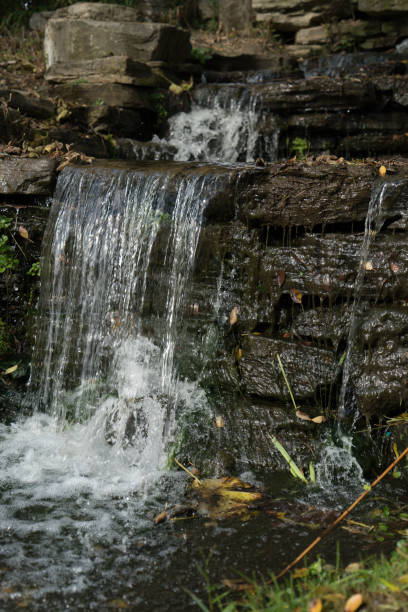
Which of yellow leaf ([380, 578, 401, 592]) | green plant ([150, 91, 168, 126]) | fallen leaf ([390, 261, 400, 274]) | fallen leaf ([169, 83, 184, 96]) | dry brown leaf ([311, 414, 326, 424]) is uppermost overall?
fallen leaf ([169, 83, 184, 96])

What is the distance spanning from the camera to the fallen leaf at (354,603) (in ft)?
7.43

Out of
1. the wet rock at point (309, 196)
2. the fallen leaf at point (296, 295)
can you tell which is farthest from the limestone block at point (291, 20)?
the fallen leaf at point (296, 295)

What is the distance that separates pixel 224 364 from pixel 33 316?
1.94m

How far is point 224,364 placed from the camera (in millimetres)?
4332

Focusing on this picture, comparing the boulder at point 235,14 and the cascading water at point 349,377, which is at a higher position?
the boulder at point 235,14

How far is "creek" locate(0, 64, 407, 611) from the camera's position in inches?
116

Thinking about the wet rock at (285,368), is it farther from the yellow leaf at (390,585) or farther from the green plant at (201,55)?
the green plant at (201,55)

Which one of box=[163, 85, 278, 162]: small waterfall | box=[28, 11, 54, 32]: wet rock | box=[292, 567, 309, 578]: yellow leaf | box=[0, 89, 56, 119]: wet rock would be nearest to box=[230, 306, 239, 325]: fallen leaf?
box=[292, 567, 309, 578]: yellow leaf

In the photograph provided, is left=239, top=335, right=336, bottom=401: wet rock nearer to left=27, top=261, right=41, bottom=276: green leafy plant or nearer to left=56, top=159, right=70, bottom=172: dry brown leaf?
left=27, top=261, right=41, bottom=276: green leafy plant

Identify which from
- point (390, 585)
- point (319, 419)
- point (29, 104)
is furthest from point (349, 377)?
point (29, 104)

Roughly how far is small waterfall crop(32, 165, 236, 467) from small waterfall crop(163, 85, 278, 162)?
7.86ft

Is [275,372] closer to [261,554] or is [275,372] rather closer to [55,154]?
[261,554]

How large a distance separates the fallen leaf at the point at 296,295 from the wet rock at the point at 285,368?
0.29 meters

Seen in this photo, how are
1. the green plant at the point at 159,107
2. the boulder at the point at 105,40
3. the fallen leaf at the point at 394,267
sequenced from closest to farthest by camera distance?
1. the fallen leaf at the point at 394,267
2. the green plant at the point at 159,107
3. the boulder at the point at 105,40
